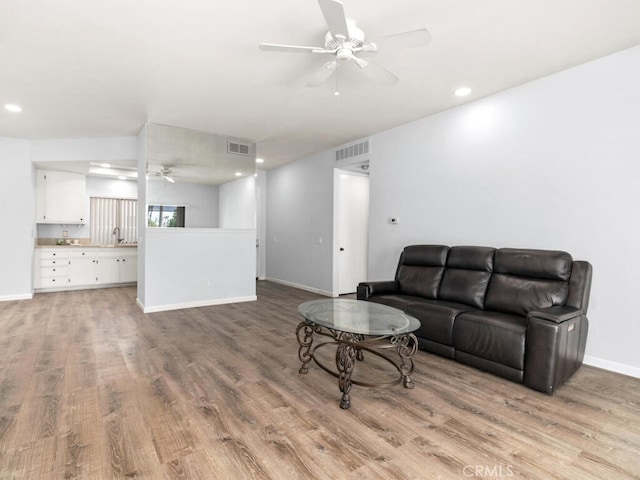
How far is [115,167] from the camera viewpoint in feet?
22.3

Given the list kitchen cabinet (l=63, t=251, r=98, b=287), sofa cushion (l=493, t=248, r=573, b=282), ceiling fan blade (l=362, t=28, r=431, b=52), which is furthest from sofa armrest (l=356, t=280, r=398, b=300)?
kitchen cabinet (l=63, t=251, r=98, b=287)

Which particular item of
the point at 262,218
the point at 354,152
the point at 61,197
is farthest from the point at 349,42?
the point at 61,197

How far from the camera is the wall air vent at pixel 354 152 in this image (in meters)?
5.43

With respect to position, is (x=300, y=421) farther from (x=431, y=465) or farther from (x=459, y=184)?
(x=459, y=184)

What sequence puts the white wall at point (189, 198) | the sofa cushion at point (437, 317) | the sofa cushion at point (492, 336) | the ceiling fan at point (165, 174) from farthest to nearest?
the ceiling fan at point (165, 174) → the white wall at point (189, 198) → the sofa cushion at point (437, 317) → the sofa cushion at point (492, 336)

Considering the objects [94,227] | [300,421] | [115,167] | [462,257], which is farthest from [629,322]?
[94,227]

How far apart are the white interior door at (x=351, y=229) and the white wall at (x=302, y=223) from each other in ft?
0.76

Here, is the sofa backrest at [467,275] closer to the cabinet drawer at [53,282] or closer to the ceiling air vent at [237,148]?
the ceiling air vent at [237,148]

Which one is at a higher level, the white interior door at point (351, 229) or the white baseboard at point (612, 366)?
the white interior door at point (351, 229)

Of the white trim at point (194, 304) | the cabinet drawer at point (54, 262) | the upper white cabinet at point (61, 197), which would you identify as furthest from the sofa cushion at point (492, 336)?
the upper white cabinet at point (61, 197)

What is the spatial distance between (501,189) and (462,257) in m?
0.87

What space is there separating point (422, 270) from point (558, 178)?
163 centimetres

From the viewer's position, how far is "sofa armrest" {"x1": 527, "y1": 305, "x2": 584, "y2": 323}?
8.00ft

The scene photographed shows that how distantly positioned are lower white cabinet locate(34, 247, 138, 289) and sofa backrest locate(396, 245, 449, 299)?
5934 millimetres
